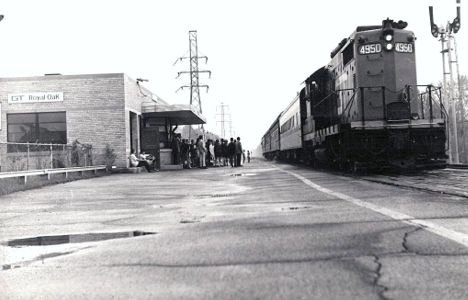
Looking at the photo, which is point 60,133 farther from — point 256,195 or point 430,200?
point 430,200

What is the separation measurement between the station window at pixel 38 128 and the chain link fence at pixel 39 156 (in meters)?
2.59

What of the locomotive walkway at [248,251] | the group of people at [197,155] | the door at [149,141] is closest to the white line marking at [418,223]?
the locomotive walkway at [248,251]

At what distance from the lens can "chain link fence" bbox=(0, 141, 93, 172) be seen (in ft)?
58.5

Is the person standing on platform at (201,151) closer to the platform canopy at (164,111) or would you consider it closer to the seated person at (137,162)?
the platform canopy at (164,111)

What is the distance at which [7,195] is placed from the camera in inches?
551

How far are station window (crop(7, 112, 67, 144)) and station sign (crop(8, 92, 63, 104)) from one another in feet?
2.44

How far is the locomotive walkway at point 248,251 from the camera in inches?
145

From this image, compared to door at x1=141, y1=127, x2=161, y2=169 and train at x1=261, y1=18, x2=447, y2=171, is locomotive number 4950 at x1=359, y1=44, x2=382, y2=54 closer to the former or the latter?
train at x1=261, y1=18, x2=447, y2=171

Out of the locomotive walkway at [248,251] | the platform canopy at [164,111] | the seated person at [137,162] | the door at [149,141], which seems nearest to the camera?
the locomotive walkway at [248,251]

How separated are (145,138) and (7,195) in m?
17.1

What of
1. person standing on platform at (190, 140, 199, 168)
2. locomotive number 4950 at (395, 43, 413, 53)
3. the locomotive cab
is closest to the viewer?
the locomotive cab

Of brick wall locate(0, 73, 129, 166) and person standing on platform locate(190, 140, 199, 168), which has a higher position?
brick wall locate(0, 73, 129, 166)

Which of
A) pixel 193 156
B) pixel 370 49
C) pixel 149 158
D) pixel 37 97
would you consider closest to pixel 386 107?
pixel 370 49

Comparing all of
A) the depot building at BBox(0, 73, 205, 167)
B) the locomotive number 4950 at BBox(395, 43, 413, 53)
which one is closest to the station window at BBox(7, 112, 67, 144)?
the depot building at BBox(0, 73, 205, 167)
